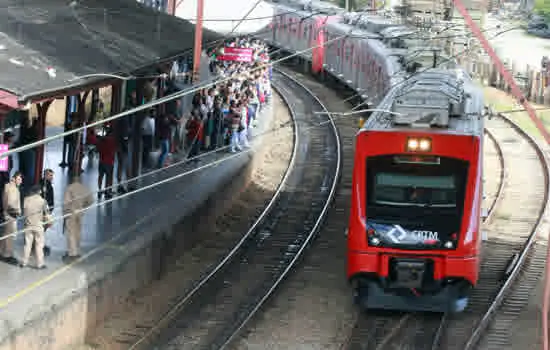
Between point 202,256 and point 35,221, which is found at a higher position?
point 35,221

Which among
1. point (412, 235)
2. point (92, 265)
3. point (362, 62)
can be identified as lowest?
point (362, 62)

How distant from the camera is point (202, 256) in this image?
21.2m

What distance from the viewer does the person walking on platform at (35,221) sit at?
16297mm

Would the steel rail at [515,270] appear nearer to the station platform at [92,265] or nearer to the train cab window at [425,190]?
the train cab window at [425,190]

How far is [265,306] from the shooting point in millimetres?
18297

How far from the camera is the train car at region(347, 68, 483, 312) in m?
16.3

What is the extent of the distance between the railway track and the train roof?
3.72 m

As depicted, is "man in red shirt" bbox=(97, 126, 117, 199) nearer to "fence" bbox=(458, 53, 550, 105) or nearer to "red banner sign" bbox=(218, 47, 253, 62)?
"red banner sign" bbox=(218, 47, 253, 62)

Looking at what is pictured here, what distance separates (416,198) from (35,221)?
5552 millimetres

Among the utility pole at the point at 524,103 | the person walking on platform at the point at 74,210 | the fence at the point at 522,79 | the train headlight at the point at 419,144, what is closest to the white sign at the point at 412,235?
the train headlight at the point at 419,144

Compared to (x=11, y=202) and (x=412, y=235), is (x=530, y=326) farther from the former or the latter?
(x=11, y=202)

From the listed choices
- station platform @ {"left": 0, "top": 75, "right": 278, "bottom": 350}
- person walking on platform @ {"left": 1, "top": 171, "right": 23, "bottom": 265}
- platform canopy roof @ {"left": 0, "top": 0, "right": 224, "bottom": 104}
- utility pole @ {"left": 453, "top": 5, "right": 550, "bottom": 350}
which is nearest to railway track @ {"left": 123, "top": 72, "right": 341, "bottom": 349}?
station platform @ {"left": 0, "top": 75, "right": 278, "bottom": 350}

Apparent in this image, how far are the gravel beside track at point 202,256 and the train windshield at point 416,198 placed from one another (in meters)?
3.95

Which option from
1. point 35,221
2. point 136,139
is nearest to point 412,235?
point 35,221
